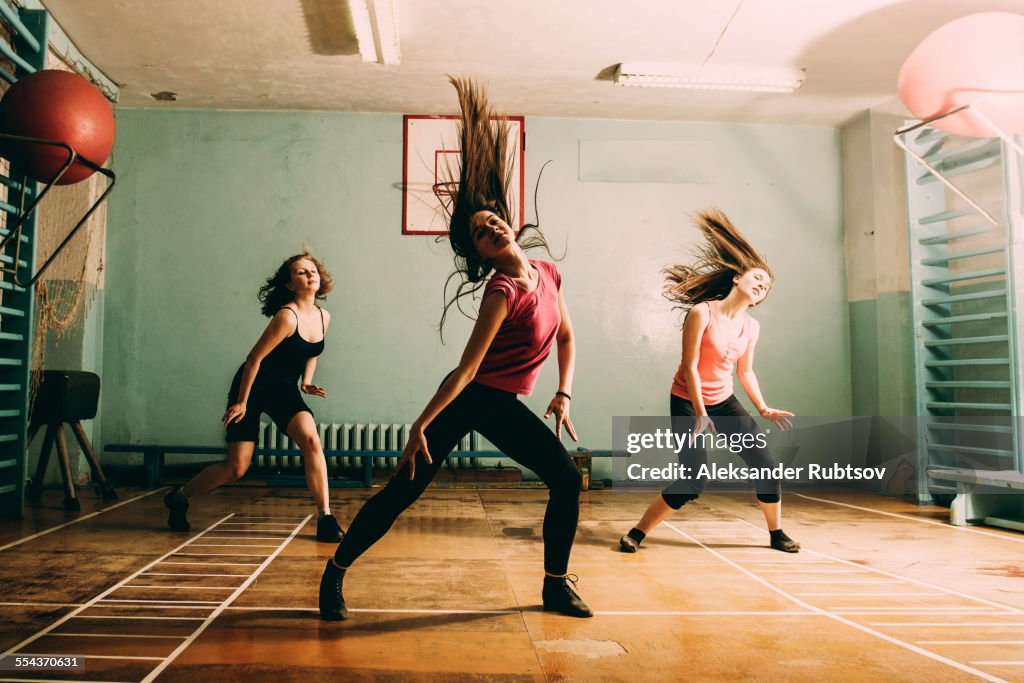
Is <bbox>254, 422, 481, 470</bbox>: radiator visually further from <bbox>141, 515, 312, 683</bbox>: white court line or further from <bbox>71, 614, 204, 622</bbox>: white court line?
<bbox>71, 614, 204, 622</bbox>: white court line

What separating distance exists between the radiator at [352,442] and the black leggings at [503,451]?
3.58 meters

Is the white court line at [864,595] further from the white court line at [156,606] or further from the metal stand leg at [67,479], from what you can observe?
the metal stand leg at [67,479]

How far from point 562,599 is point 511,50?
4.31m

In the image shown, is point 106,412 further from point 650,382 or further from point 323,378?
point 650,382

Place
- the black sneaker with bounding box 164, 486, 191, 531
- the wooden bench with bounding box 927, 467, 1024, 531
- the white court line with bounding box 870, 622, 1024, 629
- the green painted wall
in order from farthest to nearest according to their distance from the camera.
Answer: the green painted wall
the wooden bench with bounding box 927, 467, 1024, 531
the black sneaker with bounding box 164, 486, 191, 531
the white court line with bounding box 870, 622, 1024, 629

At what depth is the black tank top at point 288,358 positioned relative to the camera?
3.62 meters

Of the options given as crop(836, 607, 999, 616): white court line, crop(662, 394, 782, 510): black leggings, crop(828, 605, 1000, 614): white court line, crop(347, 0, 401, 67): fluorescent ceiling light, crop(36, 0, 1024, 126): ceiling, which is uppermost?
crop(36, 0, 1024, 126): ceiling

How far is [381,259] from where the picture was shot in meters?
6.46

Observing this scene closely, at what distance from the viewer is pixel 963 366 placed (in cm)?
542

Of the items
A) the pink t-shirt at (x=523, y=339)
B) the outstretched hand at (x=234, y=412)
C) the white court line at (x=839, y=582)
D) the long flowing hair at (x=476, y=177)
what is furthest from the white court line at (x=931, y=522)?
the outstretched hand at (x=234, y=412)

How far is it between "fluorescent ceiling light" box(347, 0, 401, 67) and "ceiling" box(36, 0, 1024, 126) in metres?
0.12

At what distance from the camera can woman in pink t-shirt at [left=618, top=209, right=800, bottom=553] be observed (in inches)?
137

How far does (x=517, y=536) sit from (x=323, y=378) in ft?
10.2

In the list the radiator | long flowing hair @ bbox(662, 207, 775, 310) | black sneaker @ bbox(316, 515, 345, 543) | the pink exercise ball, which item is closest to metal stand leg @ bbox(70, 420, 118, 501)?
the radiator
